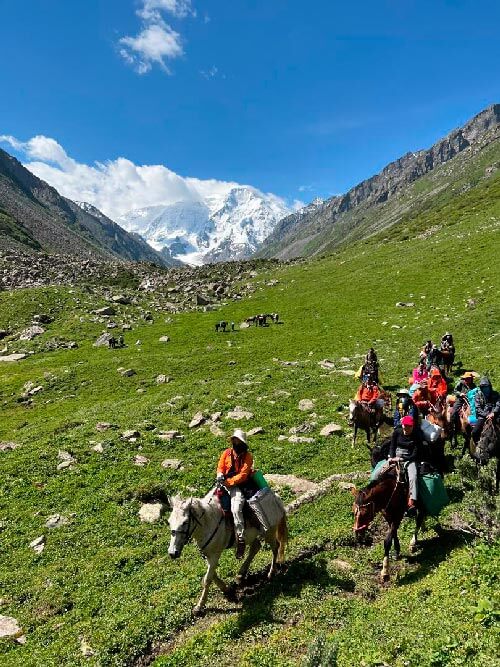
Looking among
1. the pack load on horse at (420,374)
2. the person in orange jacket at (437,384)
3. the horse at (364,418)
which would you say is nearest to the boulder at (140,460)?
the horse at (364,418)

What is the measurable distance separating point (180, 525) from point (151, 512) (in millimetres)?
6344

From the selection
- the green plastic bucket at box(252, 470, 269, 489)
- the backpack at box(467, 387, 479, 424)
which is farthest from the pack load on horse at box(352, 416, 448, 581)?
the backpack at box(467, 387, 479, 424)

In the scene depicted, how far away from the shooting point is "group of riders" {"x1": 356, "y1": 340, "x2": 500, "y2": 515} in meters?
11.7

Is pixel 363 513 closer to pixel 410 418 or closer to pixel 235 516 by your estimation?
pixel 410 418

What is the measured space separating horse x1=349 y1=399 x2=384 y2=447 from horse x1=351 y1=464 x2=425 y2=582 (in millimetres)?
8317

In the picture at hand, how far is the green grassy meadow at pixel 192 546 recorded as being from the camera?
28.8ft

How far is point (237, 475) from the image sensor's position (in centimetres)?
1125

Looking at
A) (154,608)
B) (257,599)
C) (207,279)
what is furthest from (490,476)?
(207,279)

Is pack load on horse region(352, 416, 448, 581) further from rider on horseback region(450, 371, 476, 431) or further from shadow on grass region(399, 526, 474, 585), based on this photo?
rider on horseback region(450, 371, 476, 431)

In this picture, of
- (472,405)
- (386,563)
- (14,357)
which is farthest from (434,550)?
(14,357)

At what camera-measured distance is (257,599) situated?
10.4 m

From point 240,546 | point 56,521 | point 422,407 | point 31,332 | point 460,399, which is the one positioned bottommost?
point 56,521

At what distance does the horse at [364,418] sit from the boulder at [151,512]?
8920 millimetres

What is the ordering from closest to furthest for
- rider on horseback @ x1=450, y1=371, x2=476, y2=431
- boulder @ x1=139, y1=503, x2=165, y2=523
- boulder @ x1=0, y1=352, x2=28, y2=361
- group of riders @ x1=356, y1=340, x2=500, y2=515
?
1. group of riders @ x1=356, y1=340, x2=500, y2=515
2. boulder @ x1=139, y1=503, x2=165, y2=523
3. rider on horseback @ x1=450, y1=371, x2=476, y2=431
4. boulder @ x1=0, y1=352, x2=28, y2=361
